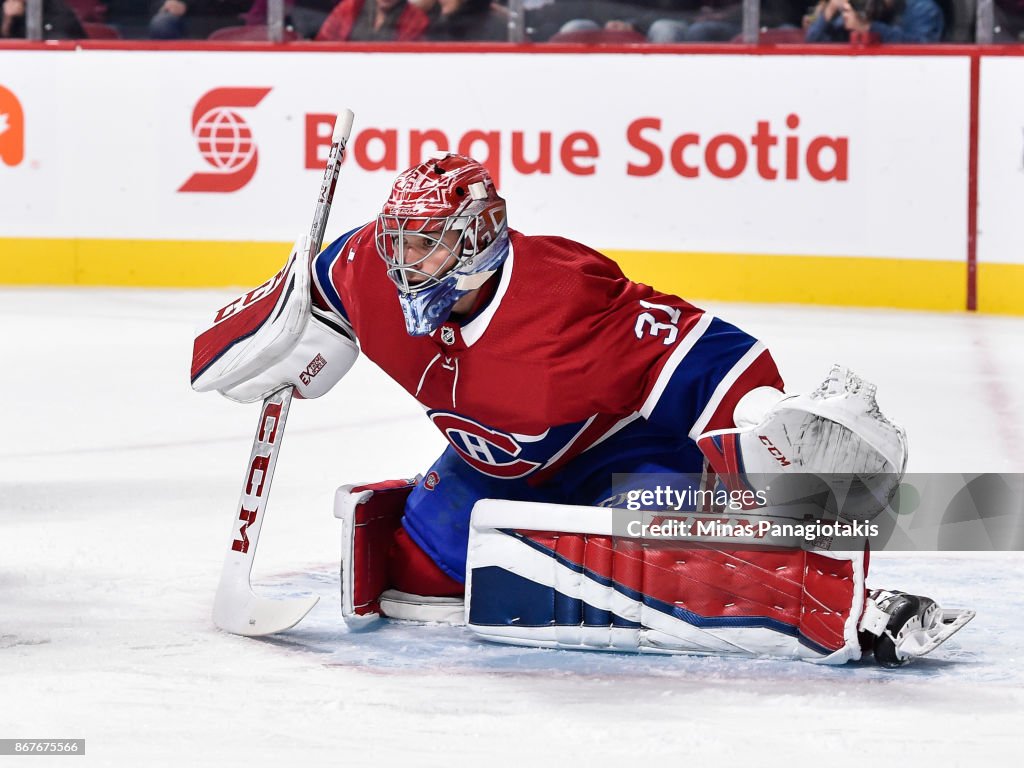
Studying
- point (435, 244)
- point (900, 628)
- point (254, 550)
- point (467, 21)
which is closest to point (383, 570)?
point (254, 550)

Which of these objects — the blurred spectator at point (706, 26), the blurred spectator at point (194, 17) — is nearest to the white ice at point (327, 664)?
the blurred spectator at point (706, 26)

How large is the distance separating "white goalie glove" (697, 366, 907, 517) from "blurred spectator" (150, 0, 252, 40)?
576 centimetres

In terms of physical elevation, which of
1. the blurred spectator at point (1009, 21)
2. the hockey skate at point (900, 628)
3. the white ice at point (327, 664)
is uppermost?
the blurred spectator at point (1009, 21)

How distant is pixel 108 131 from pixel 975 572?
556 cm

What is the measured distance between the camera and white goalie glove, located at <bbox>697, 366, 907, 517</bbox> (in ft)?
7.41

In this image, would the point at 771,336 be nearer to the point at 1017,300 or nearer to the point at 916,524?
the point at 1017,300

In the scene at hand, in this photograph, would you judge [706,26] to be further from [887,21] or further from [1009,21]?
[1009,21]

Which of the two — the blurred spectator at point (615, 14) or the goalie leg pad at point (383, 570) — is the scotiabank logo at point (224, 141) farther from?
the goalie leg pad at point (383, 570)

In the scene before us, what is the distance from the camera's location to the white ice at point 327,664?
2209 millimetres

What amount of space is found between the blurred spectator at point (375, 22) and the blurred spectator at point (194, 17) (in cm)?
40

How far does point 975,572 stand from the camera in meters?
3.14

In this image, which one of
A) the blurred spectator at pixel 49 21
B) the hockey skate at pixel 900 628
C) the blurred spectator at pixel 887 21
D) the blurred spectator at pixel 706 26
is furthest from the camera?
the blurred spectator at pixel 49 21

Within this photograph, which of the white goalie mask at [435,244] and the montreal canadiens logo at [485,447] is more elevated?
the white goalie mask at [435,244]

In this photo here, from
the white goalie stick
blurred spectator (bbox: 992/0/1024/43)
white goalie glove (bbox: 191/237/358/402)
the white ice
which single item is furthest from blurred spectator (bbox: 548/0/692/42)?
white goalie glove (bbox: 191/237/358/402)
